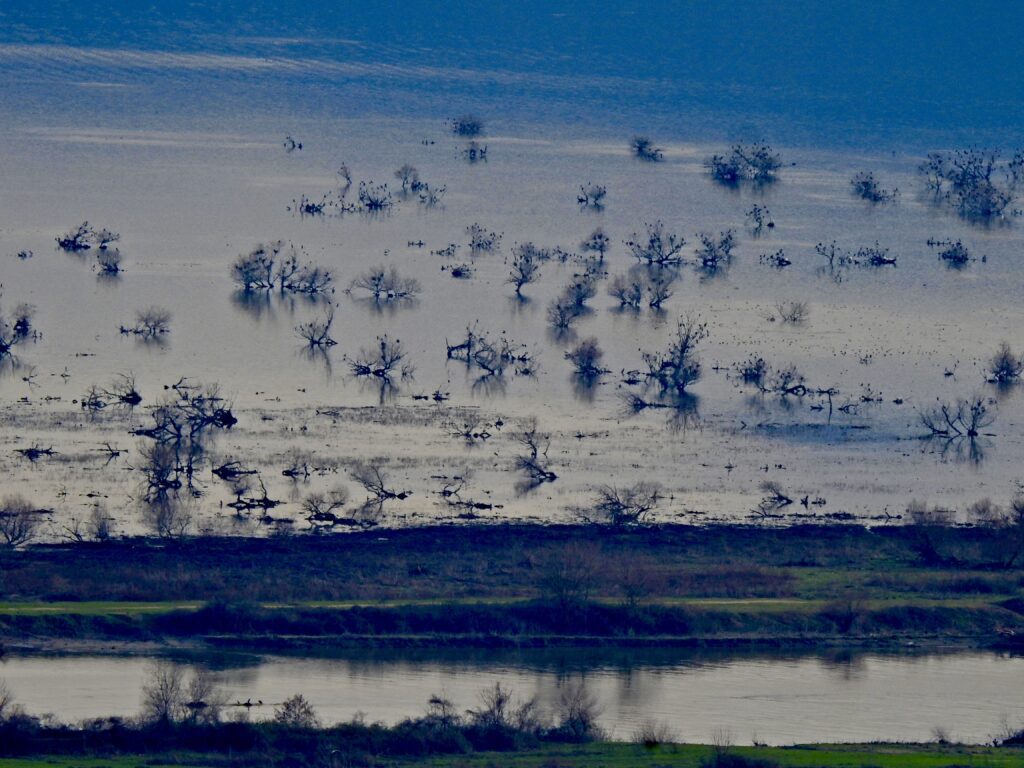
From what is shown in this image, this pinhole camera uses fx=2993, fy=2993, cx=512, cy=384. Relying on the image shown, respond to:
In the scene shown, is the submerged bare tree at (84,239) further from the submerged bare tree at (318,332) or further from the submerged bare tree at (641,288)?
the submerged bare tree at (641,288)

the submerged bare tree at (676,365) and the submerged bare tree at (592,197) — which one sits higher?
the submerged bare tree at (592,197)

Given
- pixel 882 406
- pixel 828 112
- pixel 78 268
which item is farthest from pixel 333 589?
pixel 828 112

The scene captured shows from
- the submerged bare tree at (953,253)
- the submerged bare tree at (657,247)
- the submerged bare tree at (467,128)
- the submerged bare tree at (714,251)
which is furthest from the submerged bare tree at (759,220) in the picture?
the submerged bare tree at (467,128)

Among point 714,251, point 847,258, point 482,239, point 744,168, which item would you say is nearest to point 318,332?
point 482,239

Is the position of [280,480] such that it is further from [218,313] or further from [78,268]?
[78,268]

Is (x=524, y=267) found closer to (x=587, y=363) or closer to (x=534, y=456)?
(x=587, y=363)

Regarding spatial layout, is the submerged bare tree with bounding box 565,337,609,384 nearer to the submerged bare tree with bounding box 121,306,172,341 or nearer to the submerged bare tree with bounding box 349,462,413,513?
the submerged bare tree with bounding box 121,306,172,341

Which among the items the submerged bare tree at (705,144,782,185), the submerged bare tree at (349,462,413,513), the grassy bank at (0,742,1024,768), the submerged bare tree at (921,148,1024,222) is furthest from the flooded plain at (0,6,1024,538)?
the grassy bank at (0,742,1024,768)
